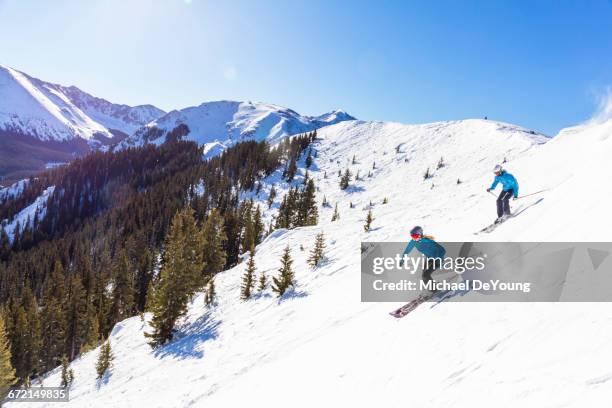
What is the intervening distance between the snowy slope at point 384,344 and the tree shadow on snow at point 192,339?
11 centimetres

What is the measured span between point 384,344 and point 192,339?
45.0 feet

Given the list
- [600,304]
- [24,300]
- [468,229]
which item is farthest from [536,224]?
[24,300]

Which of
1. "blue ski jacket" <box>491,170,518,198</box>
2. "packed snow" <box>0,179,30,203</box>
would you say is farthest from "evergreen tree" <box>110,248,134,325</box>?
"packed snow" <box>0,179,30,203</box>

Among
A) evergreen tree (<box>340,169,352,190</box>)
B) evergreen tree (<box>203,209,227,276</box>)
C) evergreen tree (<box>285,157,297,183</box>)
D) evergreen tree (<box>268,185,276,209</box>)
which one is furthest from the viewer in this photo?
evergreen tree (<box>285,157,297,183</box>)

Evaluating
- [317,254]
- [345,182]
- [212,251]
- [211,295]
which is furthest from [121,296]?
[345,182]

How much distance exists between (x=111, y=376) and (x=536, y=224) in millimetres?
20991

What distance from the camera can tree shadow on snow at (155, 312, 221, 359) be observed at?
16562mm

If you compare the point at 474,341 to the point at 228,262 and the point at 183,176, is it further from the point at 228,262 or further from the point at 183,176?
the point at 183,176

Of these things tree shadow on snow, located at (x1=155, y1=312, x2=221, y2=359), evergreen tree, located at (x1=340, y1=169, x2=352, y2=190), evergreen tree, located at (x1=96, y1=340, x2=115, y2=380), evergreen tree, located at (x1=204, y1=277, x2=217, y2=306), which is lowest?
evergreen tree, located at (x1=96, y1=340, x2=115, y2=380)

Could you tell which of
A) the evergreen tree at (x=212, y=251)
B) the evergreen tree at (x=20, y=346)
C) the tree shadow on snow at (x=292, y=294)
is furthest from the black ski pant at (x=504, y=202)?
the evergreen tree at (x=20, y=346)

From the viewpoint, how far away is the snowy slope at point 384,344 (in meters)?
5.04

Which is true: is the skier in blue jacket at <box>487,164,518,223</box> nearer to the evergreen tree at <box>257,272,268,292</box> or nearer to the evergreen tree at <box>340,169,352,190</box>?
the evergreen tree at <box>257,272,268,292</box>

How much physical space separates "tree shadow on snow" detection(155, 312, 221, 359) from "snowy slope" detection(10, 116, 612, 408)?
4.5 inches

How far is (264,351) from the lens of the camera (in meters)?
12.4
